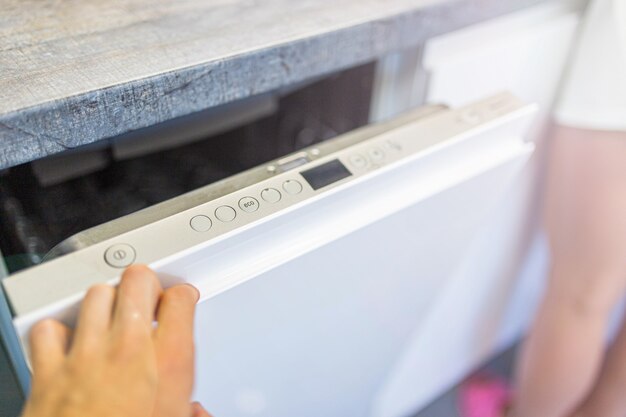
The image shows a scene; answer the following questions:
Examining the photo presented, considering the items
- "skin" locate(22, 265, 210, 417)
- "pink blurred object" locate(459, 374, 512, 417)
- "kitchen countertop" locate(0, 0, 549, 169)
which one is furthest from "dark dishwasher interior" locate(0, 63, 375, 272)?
"pink blurred object" locate(459, 374, 512, 417)

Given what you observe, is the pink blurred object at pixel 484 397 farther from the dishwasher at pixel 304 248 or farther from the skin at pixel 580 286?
the dishwasher at pixel 304 248

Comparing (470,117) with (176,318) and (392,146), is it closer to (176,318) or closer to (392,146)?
(392,146)

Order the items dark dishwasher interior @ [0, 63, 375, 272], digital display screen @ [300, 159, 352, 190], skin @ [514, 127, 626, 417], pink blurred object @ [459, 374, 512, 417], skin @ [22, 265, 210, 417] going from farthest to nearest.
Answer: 1. pink blurred object @ [459, 374, 512, 417]
2. skin @ [514, 127, 626, 417]
3. dark dishwasher interior @ [0, 63, 375, 272]
4. digital display screen @ [300, 159, 352, 190]
5. skin @ [22, 265, 210, 417]

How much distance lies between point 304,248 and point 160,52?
0.18 metres

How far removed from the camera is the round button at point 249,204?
1.18 feet

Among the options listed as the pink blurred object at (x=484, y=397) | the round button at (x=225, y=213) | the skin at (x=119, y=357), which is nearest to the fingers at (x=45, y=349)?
the skin at (x=119, y=357)

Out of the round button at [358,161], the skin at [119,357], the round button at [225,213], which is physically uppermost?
the round button at [358,161]

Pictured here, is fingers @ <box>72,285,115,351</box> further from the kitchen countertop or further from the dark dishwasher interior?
the dark dishwasher interior

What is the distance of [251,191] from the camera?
1.21 feet

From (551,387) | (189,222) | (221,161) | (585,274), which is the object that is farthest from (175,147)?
(551,387)

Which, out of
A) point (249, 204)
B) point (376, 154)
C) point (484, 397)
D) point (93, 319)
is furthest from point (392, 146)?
point (484, 397)

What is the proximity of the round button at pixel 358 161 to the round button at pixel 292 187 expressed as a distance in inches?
1.9

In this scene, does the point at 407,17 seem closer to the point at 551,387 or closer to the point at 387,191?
the point at 387,191

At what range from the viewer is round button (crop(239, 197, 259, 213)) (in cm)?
36
